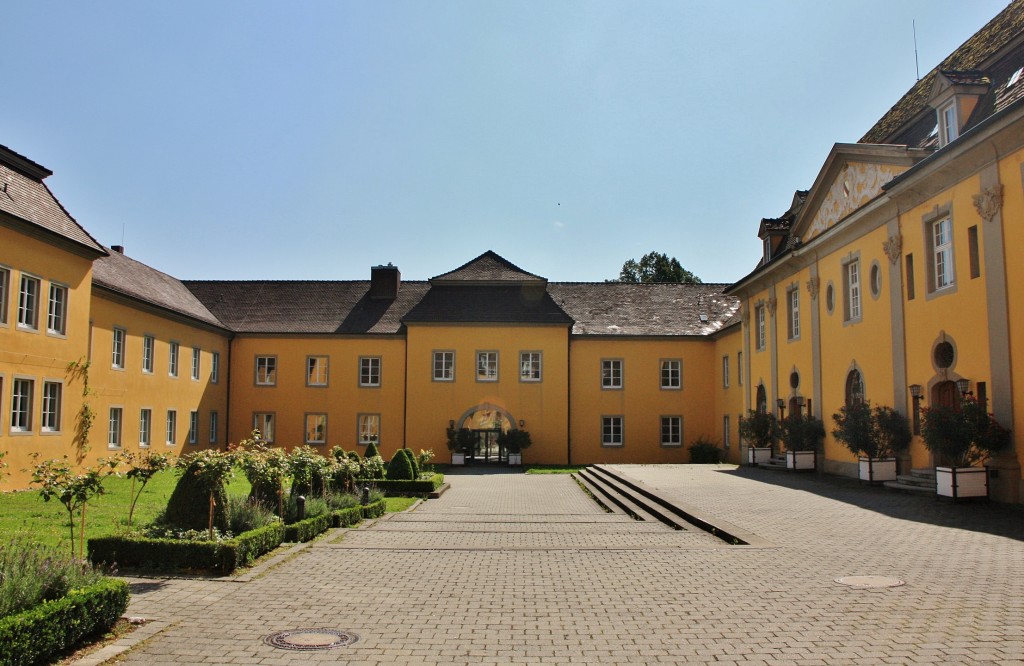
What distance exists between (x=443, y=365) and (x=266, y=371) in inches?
351

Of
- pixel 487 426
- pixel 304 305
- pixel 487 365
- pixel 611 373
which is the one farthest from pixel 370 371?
pixel 611 373

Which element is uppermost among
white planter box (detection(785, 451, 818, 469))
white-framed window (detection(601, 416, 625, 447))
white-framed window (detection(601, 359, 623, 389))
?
white-framed window (detection(601, 359, 623, 389))

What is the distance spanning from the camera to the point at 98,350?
90.2 feet

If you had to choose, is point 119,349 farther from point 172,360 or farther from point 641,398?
point 641,398

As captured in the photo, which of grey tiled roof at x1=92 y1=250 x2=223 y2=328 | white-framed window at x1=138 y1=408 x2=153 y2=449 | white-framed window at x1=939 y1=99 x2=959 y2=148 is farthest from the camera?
white-framed window at x1=138 y1=408 x2=153 y2=449

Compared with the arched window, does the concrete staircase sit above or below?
below

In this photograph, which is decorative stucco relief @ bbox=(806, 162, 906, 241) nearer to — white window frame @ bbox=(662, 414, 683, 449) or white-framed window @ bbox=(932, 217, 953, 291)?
white-framed window @ bbox=(932, 217, 953, 291)

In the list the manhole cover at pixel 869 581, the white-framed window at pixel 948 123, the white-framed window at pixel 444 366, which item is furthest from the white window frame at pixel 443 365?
the manhole cover at pixel 869 581

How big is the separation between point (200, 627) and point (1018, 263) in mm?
15691

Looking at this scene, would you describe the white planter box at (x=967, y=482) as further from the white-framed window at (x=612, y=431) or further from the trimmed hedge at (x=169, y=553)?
the white-framed window at (x=612, y=431)

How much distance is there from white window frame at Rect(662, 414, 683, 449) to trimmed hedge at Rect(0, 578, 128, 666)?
34.2 m

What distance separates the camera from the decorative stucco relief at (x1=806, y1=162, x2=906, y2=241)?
72.3 ft

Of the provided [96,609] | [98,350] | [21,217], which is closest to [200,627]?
[96,609]

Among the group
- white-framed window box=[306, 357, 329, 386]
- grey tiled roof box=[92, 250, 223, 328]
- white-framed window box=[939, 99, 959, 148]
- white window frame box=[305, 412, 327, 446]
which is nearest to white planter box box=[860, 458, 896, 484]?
white-framed window box=[939, 99, 959, 148]
